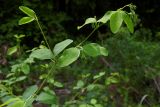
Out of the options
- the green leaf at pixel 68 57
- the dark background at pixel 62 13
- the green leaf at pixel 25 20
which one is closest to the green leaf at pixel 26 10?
the green leaf at pixel 25 20

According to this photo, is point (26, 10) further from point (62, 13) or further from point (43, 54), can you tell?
point (62, 13)

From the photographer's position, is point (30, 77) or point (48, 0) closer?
point (30, 77)

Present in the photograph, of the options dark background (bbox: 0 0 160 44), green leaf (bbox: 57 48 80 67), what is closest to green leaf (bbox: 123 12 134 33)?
green leaf (bbox: 57 48 80 67)

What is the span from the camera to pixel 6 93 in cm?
127

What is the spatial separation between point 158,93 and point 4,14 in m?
2.67

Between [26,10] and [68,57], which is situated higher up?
[26,10]

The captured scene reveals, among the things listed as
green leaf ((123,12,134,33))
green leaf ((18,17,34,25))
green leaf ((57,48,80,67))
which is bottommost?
green leaf ((57,48,80,67))

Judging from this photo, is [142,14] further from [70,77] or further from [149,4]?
[70,77]

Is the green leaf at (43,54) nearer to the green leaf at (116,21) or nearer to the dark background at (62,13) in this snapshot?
the green leaf at (116,21)

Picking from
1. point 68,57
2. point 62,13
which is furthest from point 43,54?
point 62,13

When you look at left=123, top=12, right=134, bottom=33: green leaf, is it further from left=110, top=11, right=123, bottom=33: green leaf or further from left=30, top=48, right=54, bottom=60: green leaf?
left=30, top=48, right=54, bottom=60: green leaf

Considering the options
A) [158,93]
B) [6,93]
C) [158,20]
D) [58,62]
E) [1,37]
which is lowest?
[158,20]

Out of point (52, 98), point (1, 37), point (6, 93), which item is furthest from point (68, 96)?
point (52, 98)

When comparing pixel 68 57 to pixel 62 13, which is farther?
pixel 62 13
